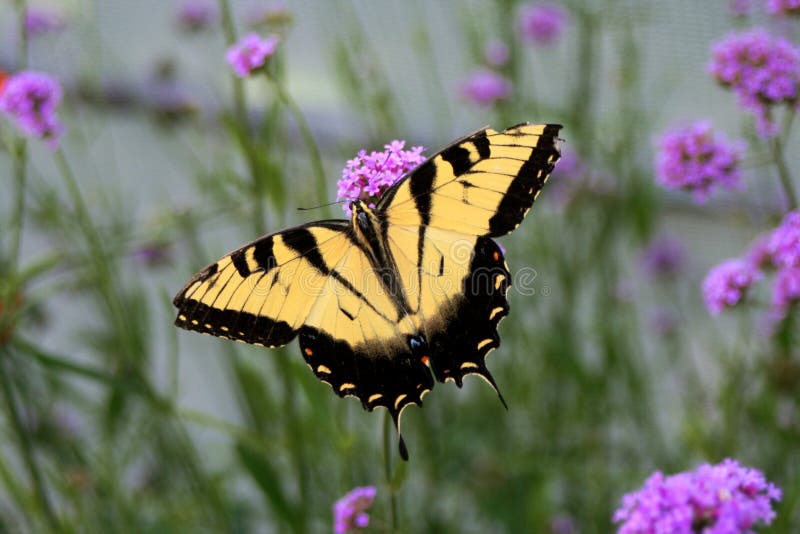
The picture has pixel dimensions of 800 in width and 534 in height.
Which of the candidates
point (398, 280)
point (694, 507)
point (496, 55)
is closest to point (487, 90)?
point (496, 55)

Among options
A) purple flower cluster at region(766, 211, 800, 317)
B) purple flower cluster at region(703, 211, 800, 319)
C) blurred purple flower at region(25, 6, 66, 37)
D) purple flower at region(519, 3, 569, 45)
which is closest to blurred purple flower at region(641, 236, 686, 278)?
purple flower at region(519, 3, 569, 45)

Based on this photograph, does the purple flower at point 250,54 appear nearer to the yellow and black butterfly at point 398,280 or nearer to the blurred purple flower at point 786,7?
the yellow and black butterfly at point 398,280

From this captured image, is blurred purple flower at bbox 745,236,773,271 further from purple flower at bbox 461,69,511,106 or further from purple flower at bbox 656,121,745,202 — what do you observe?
purple flower at bbox 461,69,511,106

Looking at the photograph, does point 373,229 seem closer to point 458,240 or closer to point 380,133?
point 458,240

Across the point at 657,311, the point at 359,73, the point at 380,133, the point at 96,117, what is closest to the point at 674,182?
the point at 380,133

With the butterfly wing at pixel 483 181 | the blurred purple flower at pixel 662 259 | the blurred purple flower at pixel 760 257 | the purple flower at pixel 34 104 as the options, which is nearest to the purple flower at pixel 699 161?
the blurred purple flower at pixel 760 257
